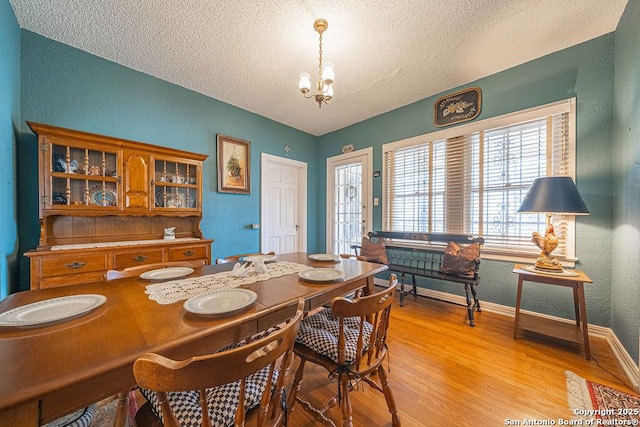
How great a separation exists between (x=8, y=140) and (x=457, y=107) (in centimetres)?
432

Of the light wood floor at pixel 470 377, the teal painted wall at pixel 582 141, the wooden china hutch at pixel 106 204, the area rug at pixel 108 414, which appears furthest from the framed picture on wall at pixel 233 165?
the teal painted wall at pixel 582 141

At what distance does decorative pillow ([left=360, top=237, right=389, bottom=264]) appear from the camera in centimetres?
314

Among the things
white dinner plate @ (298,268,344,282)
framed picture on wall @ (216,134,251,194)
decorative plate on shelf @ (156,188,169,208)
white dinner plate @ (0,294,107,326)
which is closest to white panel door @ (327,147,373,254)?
framed picture on wall @ (216,134,251,194)

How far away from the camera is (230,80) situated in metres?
2.78

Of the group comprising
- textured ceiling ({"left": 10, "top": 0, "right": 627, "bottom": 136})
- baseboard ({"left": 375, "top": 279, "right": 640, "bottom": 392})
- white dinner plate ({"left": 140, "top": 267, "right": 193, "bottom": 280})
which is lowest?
baseboard ({"left": 375, "top": 279, "right": 640, "bottom": 392})

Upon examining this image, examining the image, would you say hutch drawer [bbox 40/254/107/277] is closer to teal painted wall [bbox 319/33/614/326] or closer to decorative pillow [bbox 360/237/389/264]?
decorative pillow [bbox 360/237/389/264]

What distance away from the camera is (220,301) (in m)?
1.04

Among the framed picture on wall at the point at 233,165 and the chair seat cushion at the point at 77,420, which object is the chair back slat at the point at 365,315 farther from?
the framed picture on wall at the point at 233,165

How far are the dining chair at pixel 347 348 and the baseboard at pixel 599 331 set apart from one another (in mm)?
1690

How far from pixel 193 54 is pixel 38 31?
1245mm

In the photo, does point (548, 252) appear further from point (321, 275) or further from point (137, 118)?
point (137, 118)

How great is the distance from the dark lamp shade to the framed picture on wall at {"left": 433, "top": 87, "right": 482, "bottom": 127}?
124 cm

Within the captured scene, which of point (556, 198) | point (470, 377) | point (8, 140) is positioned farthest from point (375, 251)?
point (8, 140)

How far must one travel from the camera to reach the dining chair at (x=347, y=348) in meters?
1.02
